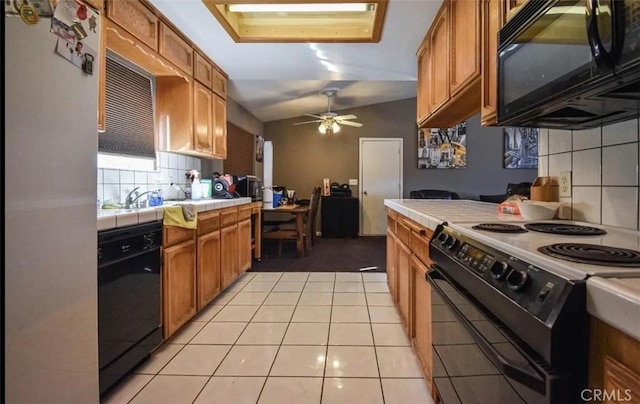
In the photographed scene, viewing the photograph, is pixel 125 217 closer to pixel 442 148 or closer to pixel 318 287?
pixel 318 287

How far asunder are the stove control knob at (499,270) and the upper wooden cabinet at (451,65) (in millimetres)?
1287

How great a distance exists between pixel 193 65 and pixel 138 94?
58 cm

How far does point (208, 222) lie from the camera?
8.17 feet

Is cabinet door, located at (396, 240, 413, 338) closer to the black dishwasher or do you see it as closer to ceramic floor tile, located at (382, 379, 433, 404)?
ceramic floor tile, located at (382, 379, 433, 404)

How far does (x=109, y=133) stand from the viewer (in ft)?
7.14

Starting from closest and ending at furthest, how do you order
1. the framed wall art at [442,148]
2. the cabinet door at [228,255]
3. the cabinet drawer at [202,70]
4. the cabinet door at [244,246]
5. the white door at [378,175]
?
1. the cabinet door at [228,255]
2. the cabinet drawer at [202,70]
3. the cabinet door at [244,246]
4. the framed wall art at [442,148]
5. the white door at [378,175]

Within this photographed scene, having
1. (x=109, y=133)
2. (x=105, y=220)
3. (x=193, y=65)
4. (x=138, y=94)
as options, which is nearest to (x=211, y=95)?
(x=193, y=65)

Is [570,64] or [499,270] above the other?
[570,64]

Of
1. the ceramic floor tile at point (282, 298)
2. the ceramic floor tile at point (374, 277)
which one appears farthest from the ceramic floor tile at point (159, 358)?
the ceramic floor tile at point (374, 277)

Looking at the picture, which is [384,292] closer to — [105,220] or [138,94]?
[105,220]

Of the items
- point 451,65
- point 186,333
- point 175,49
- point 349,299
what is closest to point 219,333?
point 186,333

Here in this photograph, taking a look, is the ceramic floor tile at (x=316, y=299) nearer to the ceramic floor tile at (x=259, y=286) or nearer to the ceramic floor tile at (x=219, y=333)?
the ceramic floor tile at (x=259, y=286)

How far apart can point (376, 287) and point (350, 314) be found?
74 cm

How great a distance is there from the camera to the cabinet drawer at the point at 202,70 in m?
2.92
